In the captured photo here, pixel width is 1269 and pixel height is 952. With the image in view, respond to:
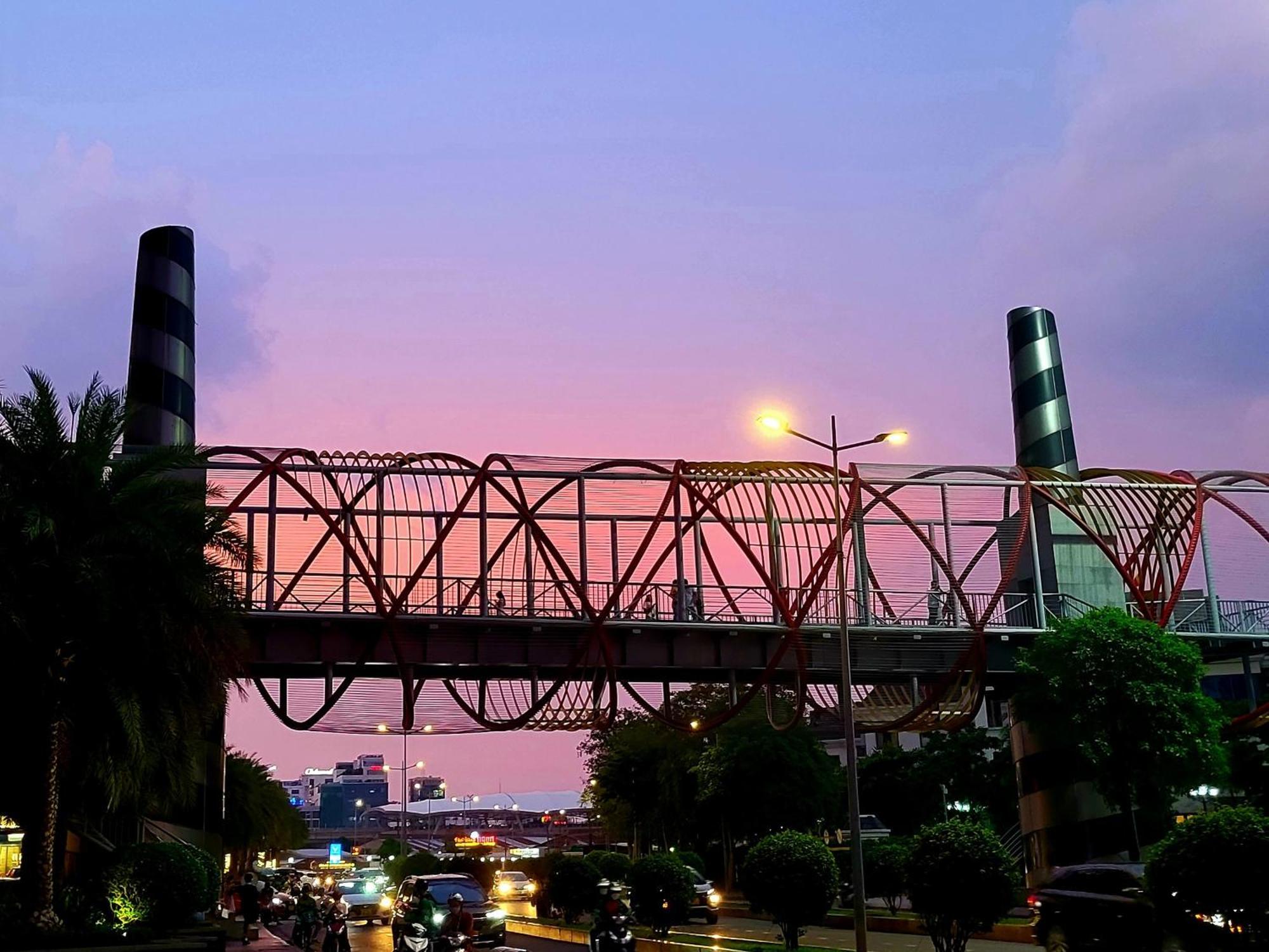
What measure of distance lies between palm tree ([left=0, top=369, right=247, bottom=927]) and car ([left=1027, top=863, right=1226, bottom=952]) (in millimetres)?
15792

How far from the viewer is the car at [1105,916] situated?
20938 millimetres

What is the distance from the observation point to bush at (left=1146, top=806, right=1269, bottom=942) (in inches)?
739

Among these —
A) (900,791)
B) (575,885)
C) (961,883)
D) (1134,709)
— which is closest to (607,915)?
(961,883)

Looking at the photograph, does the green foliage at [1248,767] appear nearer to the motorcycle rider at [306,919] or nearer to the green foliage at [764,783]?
the green foliage at [764,783]

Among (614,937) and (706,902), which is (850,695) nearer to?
(614,937)

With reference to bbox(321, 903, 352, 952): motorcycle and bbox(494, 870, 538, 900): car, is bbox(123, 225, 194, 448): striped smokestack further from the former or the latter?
bbox(494, 870, 538, 900): car

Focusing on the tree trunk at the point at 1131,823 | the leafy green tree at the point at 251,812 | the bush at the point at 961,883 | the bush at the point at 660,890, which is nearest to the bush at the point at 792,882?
the bush at the point at 961,883

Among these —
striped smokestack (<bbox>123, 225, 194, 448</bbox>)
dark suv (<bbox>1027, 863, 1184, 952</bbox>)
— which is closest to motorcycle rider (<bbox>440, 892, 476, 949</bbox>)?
dark suv (<bbox>1027, 863, 1184, 952</bbox>)

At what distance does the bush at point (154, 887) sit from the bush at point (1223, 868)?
21.3 metres

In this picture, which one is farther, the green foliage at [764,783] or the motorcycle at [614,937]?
the green foliage at [764,783]

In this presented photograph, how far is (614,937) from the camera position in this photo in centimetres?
2025

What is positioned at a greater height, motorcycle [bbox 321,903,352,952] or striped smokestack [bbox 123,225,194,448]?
striped smokestack [bbox 123,225,194,448]

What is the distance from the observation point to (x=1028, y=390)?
55.7m

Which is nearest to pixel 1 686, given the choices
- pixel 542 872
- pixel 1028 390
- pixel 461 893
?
pixel 461 893
